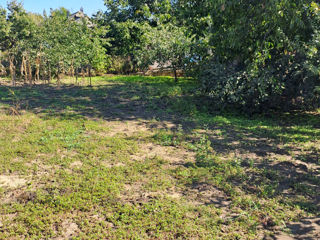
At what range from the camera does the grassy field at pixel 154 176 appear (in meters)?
3.43

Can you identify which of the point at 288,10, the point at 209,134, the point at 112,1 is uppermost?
the point at 112,1

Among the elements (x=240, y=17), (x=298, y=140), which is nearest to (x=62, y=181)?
(x=298, y=140)

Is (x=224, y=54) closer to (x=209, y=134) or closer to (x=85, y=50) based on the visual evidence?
(x=209, y=134)

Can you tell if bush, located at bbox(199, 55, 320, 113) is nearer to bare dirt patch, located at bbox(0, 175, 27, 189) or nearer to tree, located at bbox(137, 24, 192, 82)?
tree, located at bbox(137, 24, 192, 82)

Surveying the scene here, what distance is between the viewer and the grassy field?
343 cm

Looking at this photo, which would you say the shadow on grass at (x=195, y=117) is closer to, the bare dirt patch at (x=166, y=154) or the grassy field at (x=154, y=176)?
the grassy field at (x=154, y=176)

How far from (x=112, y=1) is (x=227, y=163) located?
58.3 feet

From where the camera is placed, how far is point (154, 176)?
15.0 feet

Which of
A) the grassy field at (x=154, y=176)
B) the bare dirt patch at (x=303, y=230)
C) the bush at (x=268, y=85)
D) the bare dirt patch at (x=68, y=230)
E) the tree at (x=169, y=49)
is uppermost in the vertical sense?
the tree at (x=169, y=49)

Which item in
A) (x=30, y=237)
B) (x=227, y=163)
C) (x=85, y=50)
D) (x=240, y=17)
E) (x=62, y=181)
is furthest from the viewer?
(x=85, y=50)

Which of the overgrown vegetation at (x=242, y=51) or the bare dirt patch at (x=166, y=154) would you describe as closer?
the bare dirt patch at (x=166, y=154)

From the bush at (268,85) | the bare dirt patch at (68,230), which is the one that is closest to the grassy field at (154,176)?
the bare dirt patch at (68,230)

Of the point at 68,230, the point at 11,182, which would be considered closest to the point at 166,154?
the point at 68,230

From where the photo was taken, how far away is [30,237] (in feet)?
10.5
